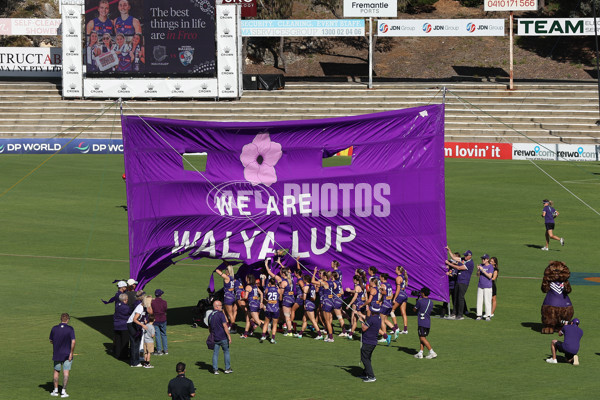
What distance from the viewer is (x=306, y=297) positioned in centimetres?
2119

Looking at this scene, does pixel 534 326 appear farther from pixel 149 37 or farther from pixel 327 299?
pixel 149 37

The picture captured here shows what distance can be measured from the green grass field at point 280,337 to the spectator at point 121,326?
0.28 m

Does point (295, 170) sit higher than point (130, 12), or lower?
lower

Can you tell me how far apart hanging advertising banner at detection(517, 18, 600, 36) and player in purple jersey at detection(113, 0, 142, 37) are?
29.0 m

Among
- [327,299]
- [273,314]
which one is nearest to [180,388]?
[273,314]

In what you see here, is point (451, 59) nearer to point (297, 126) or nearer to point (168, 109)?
point (168, 109)

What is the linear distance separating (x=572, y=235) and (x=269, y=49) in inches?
2268

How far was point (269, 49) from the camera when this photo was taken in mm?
88625

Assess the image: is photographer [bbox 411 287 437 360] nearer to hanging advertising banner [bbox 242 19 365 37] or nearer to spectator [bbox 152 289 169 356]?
spectator [bbox 152 289 169 356]

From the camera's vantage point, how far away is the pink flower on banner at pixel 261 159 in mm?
21391

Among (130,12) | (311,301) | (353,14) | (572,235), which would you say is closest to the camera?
(311,301)

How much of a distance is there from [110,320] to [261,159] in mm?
5790

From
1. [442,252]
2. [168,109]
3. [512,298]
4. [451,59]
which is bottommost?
[512,298]

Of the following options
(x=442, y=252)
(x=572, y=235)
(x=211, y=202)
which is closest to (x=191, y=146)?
(x=211, y=202)
